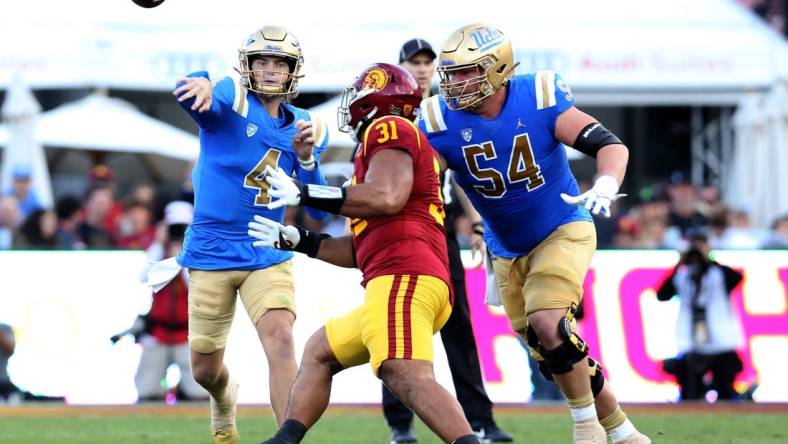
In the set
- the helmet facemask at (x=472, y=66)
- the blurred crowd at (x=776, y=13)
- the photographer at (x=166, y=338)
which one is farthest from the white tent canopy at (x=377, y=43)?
the helmet facemask at (x=472, y=66)

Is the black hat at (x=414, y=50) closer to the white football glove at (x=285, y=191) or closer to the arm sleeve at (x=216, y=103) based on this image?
the arm sleeve at (x=216, y=103)

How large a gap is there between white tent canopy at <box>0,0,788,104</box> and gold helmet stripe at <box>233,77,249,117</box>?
27.8ft

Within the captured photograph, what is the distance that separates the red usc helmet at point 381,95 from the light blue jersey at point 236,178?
1.20 metres

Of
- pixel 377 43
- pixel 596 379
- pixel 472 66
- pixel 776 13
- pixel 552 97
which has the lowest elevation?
pixel 776 13

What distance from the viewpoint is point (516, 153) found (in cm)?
782

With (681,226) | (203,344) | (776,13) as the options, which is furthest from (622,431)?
(776,13)

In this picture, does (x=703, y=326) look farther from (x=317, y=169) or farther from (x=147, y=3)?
(x=147, y=3)

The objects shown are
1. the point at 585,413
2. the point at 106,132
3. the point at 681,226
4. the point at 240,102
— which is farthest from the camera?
the point at 106,132

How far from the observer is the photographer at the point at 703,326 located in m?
12.5

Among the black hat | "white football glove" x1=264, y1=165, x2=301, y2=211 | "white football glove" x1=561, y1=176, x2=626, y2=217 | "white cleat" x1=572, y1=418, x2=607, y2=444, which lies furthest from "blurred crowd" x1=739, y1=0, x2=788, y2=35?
"white football glove" x1=264, y1=165, x2=301, y2=211

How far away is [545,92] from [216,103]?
1.61 metres

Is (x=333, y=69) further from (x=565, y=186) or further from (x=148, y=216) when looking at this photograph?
(x=565, y=186)

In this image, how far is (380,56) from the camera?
1684cm

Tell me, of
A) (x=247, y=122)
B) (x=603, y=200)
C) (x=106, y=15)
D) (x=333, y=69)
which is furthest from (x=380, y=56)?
(x=603, y=200)
